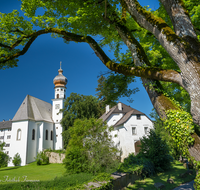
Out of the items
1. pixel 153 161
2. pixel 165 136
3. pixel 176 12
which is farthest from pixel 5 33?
pixel 165 136

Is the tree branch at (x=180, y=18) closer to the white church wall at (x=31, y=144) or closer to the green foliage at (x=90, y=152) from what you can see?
the green foliage at (x=90, y=152)

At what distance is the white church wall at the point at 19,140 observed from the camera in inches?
1355

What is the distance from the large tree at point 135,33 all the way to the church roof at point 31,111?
33152 millimetres

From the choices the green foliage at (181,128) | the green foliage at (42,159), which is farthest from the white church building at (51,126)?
the green foliage at (181,128)

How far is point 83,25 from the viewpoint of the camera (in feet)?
23.2

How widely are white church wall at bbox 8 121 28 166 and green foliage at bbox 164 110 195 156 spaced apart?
3686cm

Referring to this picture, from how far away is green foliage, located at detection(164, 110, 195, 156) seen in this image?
3.98 m

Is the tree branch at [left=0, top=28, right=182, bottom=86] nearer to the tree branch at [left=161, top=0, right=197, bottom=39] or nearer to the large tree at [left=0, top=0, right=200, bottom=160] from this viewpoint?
the large tree at [left=0, top=0, right=200, bottom=160]

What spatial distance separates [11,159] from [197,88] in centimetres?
4046

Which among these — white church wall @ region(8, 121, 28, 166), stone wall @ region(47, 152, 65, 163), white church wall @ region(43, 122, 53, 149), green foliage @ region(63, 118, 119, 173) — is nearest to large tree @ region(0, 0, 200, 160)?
green foliage @ region(63, 118, 119, 173)

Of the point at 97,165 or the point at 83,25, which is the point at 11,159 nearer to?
the point at 97,165

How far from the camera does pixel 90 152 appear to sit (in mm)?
11281

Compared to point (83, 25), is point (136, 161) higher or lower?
lower

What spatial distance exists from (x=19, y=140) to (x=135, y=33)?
119 ft
